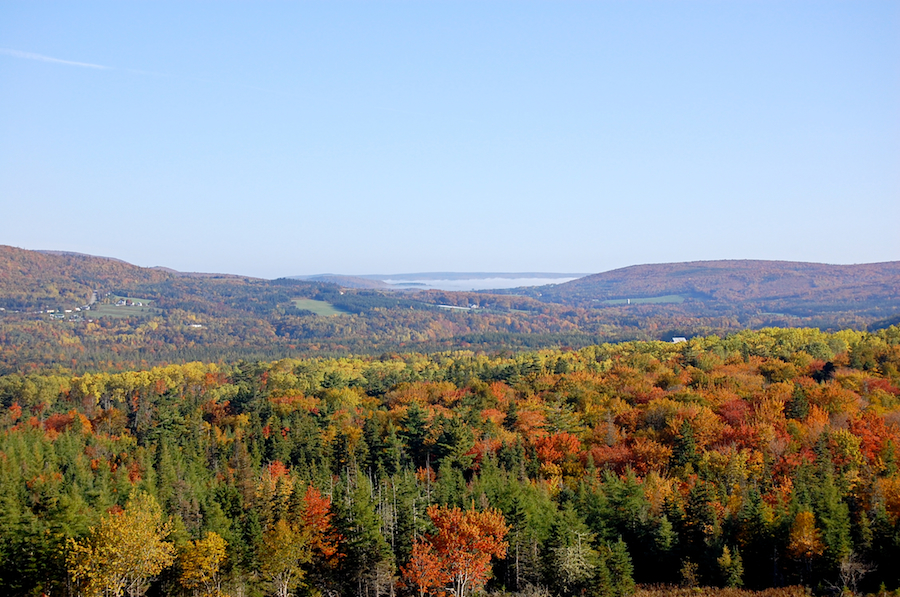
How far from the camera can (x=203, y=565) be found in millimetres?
48156

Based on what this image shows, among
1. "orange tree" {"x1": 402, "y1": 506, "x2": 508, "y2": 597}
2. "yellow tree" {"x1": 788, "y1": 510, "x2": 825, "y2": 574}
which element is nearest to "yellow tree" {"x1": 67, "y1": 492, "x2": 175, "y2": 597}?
"orange tree" {"x1": 402, "y1": 506, "x2": 508, "y2": 597}

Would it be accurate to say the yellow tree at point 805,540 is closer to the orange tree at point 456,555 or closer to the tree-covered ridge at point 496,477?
the tree-covered ridge at point 496,477

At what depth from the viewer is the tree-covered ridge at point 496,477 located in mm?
52219

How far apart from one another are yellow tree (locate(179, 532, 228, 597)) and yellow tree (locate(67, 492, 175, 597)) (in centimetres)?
149

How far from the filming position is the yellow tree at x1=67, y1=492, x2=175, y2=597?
44.8m

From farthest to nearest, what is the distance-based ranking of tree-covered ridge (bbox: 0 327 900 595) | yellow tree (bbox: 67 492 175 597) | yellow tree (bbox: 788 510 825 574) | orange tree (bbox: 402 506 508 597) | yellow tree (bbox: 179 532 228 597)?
yellow tree (bbox: 788 510 825 574) < tree-covered ridge (bbox: 0 327 900 595) < orange tree (bbox: 402 506 508 597) < yellow tree (bbox: 179 532 228 597) < yellow tree (bbox: 67 492 175 597)

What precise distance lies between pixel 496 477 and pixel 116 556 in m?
35.2

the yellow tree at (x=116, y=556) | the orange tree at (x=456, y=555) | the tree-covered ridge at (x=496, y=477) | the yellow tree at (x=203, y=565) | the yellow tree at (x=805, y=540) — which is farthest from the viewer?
the yellow tree at (x=805, y=540)

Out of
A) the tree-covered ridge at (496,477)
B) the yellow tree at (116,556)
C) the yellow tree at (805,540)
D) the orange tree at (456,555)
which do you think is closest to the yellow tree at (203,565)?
the tree-covered ridge at (496,477)

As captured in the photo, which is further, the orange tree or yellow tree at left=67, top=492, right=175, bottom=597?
the orange tree

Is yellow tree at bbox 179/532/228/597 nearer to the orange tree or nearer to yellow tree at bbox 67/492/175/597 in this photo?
yellow tree at bbox 67/492/175/597

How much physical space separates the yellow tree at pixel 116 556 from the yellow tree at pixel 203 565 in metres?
1.49

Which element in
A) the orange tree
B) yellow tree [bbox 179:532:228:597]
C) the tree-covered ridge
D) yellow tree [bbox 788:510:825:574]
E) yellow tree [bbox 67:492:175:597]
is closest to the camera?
yellow tree [bbox 67:492:175:597]

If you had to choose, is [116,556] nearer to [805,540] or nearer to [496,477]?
[496,477]
